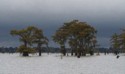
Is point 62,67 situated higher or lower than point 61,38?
lower

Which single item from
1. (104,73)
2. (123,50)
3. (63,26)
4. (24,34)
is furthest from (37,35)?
(104,73)

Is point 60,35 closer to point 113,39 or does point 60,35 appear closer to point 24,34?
point 24,34

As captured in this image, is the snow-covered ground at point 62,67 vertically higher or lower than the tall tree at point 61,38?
lower

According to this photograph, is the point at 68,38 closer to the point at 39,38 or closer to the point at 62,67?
the point at 39,38

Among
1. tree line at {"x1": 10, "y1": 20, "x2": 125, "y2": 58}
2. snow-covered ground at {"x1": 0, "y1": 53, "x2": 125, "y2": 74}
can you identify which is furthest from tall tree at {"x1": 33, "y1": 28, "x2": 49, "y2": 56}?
snow-covered ground at {"x1": 0, "y1": 53, "x2": 125, "y2": 74}

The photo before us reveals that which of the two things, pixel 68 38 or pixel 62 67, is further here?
pixel 68 38

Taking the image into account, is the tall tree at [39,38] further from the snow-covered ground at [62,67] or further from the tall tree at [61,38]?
the snow-covered ground at [62,67]

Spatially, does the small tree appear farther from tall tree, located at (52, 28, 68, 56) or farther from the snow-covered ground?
the snow-covered ground

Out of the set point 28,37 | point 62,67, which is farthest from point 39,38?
point 62,67

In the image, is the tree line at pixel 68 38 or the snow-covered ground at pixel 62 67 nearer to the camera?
the snow-covered ground at pixel 62 67

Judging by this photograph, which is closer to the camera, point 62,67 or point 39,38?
point 62,67

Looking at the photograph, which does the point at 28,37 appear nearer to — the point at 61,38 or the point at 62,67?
the point at 61,38

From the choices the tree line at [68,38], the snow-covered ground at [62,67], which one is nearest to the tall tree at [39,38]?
the tree line at [68,38]

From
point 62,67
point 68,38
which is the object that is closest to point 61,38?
point 68,38
